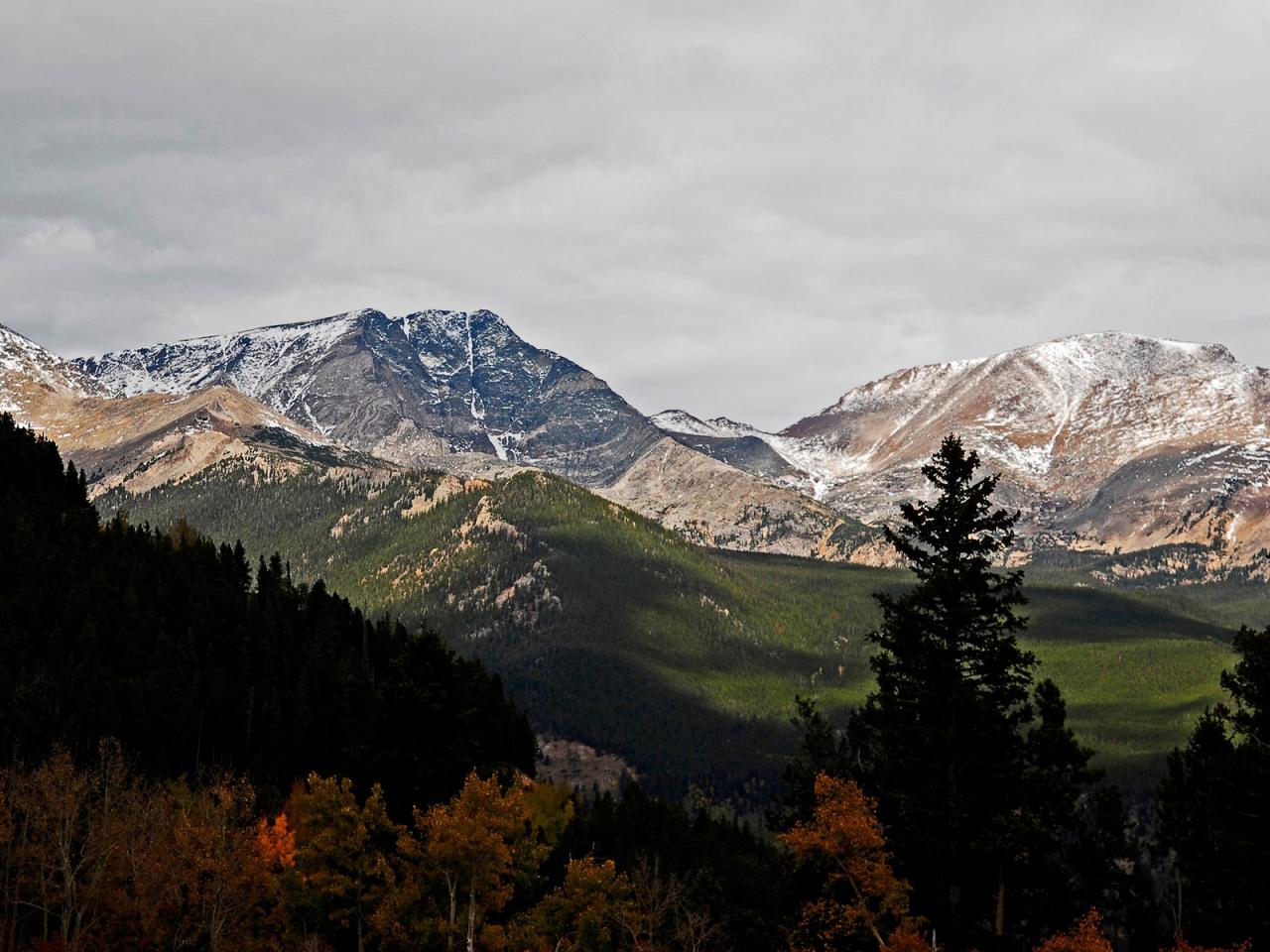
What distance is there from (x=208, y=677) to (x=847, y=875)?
110 meters

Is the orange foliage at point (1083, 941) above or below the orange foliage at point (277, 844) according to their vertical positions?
above

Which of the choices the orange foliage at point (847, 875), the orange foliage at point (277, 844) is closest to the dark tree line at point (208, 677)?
the orange foliage at point (277, 844)

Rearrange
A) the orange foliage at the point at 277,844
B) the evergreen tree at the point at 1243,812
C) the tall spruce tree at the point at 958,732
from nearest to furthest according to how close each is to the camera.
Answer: the tall spruce tree at the point at 958,732, the evergreen tree at the point at 1243,812, the orange foliage at the point at 277,844

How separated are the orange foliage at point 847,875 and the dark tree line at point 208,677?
32.5 m

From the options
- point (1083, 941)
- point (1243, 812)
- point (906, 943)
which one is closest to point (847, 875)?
point (906, 943)

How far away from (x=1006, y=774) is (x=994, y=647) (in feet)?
17.2

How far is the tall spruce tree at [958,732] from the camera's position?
57.3 meters

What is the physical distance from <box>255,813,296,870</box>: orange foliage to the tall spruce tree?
45782mm

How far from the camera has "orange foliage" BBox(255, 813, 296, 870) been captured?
9144 cm

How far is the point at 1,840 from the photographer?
78438mm

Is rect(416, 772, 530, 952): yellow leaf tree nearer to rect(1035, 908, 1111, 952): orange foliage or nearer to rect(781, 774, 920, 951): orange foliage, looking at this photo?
rect(781, 774, 920, 951): orange foliage

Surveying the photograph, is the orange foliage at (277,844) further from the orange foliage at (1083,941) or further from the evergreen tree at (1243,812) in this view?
the evergreen tree at (1243,812)

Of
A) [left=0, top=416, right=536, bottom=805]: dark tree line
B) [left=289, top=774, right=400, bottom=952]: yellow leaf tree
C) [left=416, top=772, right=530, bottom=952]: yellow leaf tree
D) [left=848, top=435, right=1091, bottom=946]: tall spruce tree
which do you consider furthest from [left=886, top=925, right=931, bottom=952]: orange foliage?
[left=0, top=416, right=536, bottom=805]: dark tree line

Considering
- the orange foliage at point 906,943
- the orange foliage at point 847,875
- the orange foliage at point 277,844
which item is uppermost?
the orange foliage at point 847,875
